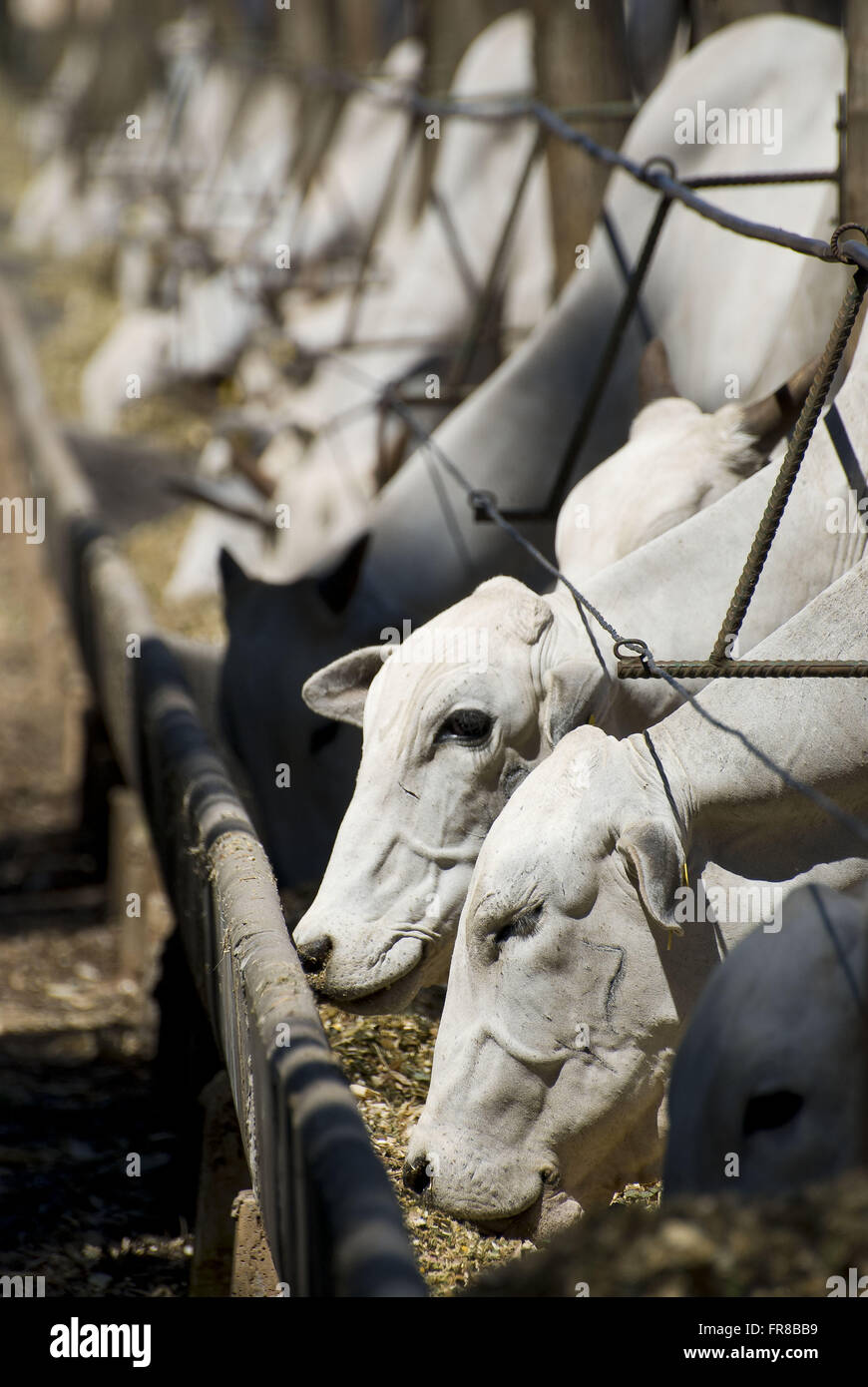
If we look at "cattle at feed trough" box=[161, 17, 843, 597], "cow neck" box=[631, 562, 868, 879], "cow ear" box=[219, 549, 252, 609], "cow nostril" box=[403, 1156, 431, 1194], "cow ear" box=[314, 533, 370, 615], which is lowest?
"cow nostril" box=[403, 1156, 431, 1194]

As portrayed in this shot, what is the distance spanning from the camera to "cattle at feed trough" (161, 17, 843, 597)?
12.9 ft

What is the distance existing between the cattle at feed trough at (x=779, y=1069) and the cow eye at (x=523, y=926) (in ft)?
1.11

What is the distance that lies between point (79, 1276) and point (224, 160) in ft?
30.8

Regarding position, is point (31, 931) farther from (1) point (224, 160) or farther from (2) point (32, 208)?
(2) point (32, 208)

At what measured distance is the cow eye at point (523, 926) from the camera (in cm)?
235

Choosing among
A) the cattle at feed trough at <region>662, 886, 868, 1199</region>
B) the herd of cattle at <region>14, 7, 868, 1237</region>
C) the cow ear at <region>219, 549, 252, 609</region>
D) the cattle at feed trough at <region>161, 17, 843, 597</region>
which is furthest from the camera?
the cow ear at <region>219, 549, 252, 609</region>

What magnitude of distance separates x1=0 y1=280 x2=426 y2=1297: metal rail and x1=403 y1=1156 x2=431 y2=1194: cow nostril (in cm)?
19

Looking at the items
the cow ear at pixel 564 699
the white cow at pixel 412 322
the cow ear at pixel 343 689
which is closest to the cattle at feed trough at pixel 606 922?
the cow ear at pixel 564 699

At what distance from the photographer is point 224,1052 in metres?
3.17

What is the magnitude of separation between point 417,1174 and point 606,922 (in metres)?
0.47

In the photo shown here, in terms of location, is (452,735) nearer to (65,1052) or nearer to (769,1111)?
(769,1111)

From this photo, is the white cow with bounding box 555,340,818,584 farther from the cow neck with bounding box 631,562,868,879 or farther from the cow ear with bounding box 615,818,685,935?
the cow ear with bounding box 615,818,685,935

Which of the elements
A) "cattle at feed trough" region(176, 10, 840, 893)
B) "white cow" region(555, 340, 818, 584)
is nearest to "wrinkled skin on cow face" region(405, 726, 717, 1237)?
"white cow" region(555, 340, 818, 584)

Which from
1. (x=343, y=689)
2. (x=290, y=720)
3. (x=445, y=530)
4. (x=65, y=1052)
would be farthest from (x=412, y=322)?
(x=343, y=689)
